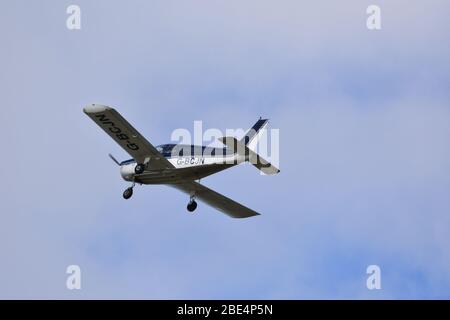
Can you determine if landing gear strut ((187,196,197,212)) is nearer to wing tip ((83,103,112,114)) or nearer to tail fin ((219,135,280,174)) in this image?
tail fin ((219,135,280,174))

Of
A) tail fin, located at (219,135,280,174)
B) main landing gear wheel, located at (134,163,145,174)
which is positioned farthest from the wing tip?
tail fin, located at (219,135,280,174)

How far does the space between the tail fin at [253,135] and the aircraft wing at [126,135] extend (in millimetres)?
3716

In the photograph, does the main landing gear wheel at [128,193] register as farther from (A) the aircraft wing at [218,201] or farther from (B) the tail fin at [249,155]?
(B) the tail fin at [249,155]

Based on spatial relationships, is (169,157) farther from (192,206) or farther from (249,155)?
(249,155)

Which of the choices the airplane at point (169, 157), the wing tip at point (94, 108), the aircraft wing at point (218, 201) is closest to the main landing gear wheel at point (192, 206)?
the airplane at point (169, 157)

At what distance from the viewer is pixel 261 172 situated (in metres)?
47.0

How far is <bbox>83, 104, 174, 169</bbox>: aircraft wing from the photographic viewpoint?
4694 cm

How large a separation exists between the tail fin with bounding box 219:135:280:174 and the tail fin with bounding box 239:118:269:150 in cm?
50

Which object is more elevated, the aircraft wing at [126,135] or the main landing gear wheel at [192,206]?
the aircraft wing at [126,135]

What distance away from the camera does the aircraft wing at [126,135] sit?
→ 46938 mm

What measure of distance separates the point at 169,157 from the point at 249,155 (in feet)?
14.7

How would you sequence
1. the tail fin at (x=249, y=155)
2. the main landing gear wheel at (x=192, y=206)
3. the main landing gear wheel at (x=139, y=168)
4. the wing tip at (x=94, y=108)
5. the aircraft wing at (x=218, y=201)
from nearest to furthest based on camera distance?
the tail fin at (x=249, y=155) < the wing tip at (x=94, y=108) < the main landing gear wheel at (x=139, y=168) < the main landing gear wheel at (x=192, y=206) < the aircraft wing at (x=218, y=201)
